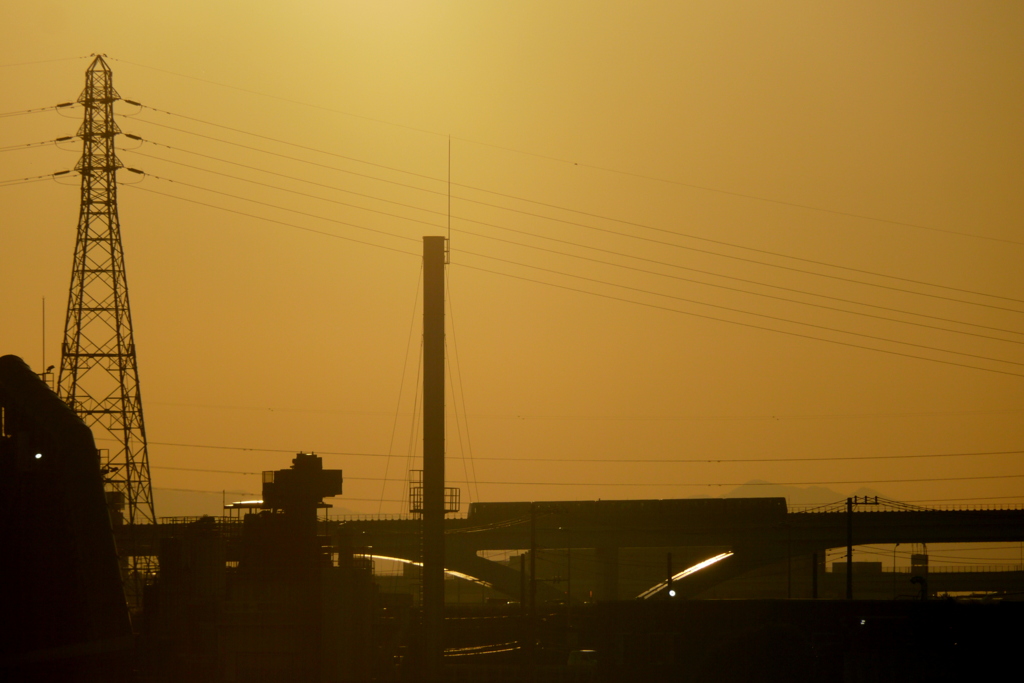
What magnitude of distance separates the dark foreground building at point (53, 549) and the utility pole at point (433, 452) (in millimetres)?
15458

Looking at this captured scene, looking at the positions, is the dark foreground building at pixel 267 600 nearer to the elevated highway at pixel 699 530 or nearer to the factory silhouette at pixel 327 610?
the factory silhouette at pixel 327 610

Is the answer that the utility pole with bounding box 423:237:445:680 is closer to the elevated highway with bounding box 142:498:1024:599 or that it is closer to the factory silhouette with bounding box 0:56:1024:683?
the factory silhouette with bounding box 0:56:1024:683

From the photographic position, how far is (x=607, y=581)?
363ft

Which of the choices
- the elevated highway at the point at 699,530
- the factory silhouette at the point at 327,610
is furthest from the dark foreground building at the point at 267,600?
the elevated highway at the point at 699,530

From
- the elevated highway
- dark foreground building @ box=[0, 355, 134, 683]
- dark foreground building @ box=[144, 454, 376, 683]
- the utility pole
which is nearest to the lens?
Result: dark foreground building @ box=[0, 355, 134, 683]

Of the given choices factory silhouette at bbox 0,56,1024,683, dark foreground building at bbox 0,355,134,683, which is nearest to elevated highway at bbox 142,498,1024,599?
factory silhouette at bbox 0,56,1024,683

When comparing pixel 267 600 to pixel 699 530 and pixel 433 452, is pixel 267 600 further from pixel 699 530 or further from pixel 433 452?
pixel 699 530

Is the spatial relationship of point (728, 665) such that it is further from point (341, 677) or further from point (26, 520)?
point (26, 520)

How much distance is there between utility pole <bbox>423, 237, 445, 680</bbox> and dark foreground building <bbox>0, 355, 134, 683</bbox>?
1546 cm

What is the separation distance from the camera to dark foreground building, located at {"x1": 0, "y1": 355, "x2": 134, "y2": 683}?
3581 cm

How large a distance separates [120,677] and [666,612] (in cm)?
2734

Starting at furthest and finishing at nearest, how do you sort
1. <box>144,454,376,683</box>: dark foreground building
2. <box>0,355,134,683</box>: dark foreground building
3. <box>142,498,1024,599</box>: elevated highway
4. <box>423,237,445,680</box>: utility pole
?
<box>142,498,1024,599</box>: elevated highway → <box>423,237,445,680</box>: utility pole → <box>144,454,376,683</box>: dark foreground building → <box>0,355,134,683</box>: dark foreground building

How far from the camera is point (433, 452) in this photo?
52000 millimetres

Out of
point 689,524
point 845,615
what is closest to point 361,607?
point 845,615
